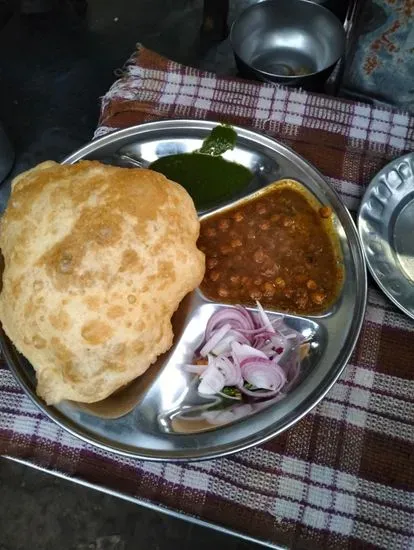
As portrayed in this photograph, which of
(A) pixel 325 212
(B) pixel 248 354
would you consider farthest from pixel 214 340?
(A) pixel 325 212

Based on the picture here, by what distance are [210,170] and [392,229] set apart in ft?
3.24

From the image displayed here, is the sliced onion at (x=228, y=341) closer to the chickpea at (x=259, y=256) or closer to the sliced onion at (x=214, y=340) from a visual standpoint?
the sliced onion at (x=214, y=340)

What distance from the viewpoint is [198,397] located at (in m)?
2.37

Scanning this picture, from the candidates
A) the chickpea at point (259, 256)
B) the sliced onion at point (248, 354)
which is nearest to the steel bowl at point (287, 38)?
the chickpea at point (259, 256)

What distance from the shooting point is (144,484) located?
2387 millimetres

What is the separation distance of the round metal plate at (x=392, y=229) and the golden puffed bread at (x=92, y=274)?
0.98m

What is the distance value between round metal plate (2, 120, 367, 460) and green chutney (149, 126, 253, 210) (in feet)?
0.53

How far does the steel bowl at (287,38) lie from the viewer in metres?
3.45

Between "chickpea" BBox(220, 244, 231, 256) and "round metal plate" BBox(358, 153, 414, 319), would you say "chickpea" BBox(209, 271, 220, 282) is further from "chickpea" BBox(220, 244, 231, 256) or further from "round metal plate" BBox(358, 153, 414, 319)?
"round metal plate" BBox(358, 153, 414, 319)

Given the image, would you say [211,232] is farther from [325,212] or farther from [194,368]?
[194,368]

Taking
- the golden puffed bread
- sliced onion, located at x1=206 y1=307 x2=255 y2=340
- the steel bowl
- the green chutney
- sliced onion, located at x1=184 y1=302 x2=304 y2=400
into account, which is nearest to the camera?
the golden puffed bread

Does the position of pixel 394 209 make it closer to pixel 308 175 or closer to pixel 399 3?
pixel 308 175

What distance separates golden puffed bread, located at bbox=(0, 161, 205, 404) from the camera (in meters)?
2.01

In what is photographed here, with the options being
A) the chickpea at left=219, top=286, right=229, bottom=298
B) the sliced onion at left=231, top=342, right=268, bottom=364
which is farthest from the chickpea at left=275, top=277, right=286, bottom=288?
the sliced onion at left=231, top=342, right=268, bottom=364
